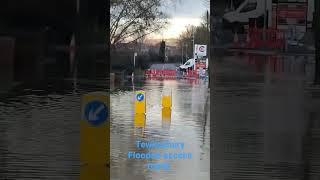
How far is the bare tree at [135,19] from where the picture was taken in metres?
13.6

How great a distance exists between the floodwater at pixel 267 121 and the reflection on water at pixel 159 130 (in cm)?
28

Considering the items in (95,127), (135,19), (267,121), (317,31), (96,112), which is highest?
(135,19)

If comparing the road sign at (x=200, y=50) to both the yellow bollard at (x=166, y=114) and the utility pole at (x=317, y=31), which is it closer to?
the yellow bollard at (x=166, y=114)

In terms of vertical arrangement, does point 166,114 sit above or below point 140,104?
below

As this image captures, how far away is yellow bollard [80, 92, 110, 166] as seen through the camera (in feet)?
24.5

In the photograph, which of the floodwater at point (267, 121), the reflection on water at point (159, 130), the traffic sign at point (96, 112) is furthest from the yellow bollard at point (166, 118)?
the traffic sign at point (96, 112)

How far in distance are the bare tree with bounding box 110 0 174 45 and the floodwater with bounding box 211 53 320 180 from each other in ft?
6.46

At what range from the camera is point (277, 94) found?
11133 mm

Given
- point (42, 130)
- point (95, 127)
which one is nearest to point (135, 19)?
point (42, 130)

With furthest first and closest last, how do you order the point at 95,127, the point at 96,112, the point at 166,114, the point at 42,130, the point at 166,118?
the point at 166,114
the point at 166,118
the point at 42,130
the point at 95,127
the point at 96,112

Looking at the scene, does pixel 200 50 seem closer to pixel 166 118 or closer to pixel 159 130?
pixel 166 118

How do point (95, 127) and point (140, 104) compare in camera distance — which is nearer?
point (95, 127)

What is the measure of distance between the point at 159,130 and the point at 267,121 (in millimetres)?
2064

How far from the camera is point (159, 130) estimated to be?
1150cm
